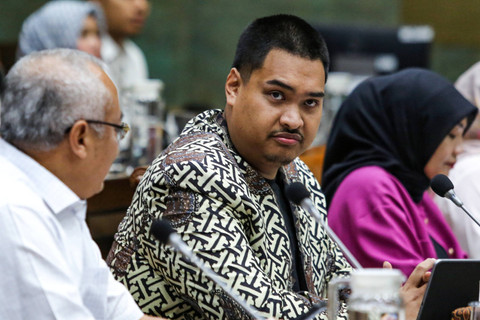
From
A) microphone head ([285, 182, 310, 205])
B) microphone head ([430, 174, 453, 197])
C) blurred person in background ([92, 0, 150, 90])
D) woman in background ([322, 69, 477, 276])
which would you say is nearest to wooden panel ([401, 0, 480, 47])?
blurred person in background ([92, 0, 150, 90])

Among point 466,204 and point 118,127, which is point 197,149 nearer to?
point 118,127

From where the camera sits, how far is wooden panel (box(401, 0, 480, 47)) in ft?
20.1

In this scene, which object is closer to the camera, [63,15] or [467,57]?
[63,15]

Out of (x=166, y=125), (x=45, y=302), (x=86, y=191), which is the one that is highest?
(x=86, y=191)

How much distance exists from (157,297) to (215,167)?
328 mm

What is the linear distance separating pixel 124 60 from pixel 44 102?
12.7ft

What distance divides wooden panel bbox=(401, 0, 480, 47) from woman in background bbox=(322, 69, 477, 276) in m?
3.58

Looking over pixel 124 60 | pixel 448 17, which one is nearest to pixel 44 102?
pixel 124 60

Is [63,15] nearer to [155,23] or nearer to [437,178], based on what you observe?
[155,23]

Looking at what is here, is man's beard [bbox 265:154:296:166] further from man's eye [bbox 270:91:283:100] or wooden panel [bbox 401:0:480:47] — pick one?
wooden panel [bbox 401:0:480:47]

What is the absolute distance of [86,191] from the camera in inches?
60.4

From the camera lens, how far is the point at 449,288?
181 cm

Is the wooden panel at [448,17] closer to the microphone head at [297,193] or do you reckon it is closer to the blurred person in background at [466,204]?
the blurred person in background at [466,204]

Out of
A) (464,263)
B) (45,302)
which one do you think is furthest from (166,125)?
(45,302)
